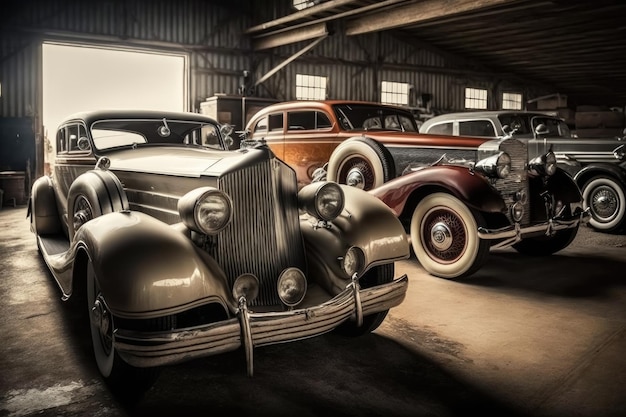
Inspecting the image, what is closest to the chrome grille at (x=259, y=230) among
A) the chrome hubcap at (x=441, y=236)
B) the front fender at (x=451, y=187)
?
the front fender at (x=451, y=187)

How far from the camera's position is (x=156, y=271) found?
2221mm

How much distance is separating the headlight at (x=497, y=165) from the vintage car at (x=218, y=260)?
7.11ft

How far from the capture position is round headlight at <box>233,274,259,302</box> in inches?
99.2

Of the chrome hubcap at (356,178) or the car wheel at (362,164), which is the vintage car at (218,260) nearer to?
the car wheel at (362,164)

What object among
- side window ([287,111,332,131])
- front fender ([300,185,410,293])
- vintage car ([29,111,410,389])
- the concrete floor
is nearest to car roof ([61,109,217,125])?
vintage car ([29,111,410,389])

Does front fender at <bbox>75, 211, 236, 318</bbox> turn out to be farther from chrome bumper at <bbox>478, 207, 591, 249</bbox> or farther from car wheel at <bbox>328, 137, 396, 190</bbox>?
car wheel at <bbox>328, 137, 396, 190</bbox>

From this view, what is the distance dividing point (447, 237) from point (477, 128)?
3.44 metres

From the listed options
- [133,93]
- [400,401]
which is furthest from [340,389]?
[133,93]

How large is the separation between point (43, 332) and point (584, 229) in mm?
7371

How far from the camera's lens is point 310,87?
15781 millimetres

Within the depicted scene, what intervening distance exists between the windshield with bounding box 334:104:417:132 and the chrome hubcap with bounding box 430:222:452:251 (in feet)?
7.87

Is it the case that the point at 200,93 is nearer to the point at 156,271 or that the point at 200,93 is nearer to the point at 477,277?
the point at 477,277

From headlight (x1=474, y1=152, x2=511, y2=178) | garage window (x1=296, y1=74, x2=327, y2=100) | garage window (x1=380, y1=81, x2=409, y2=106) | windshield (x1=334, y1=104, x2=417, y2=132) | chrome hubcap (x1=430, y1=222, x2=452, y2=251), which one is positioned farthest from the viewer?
garage window (x1=380, y1=81, x2=409, y2=106)

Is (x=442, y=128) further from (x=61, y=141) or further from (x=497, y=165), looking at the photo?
(x=61, y=141)
